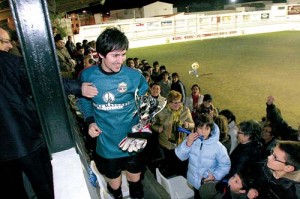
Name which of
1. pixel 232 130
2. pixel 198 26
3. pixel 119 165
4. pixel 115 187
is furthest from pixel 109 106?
pixel 198 26

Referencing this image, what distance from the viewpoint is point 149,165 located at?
226 inches

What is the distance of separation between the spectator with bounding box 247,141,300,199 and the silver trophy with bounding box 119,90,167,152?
5.30 ft

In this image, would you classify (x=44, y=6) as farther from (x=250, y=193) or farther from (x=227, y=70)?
(x=227, y=70)

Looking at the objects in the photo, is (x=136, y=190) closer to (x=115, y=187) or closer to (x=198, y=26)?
(x=115, y=187)

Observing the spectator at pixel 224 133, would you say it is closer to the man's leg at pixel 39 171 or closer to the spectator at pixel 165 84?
the spectator at pixel 165 84

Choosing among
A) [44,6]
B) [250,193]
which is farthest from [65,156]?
[250,193]

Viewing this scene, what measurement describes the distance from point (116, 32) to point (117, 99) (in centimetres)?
74

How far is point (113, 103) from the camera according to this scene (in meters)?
3.02

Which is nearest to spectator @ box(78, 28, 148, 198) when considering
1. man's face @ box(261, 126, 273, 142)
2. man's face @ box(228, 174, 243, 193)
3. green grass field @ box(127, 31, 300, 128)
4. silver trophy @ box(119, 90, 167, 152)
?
silver trophy @ box(119, 90, 167, 152)

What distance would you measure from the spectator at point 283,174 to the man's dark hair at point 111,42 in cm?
228

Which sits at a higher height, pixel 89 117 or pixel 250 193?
pixel 89 117

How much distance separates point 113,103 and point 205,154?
2.03 m

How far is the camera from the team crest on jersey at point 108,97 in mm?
2969

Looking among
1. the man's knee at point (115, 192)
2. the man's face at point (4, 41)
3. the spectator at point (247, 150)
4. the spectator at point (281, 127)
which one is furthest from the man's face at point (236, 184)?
the man's face at point (4, 41)
